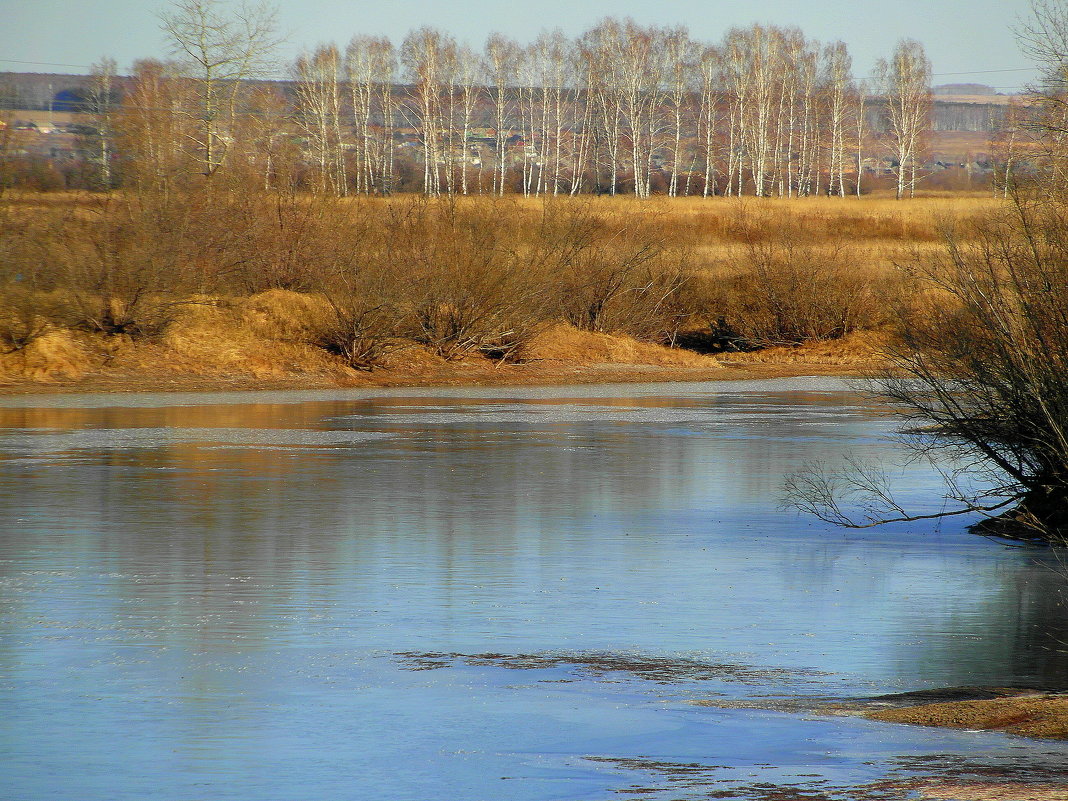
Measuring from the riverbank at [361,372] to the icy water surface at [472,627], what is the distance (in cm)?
1233

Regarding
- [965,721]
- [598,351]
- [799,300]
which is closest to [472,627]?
[965,721]

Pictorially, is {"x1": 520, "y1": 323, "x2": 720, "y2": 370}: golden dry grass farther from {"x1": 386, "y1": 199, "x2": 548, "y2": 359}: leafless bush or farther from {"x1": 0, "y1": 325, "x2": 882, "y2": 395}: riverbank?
{"x1": 386, "y1": 199, "x2": 548, "y2": 359}: leafless bush

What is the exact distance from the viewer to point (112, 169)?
38094 mm

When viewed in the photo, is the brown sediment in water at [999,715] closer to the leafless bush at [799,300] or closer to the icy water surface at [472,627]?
the icy water surface at [472,627]

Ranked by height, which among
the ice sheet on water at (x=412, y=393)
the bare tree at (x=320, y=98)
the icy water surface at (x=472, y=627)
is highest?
the bare tree at (x=320, y=98)

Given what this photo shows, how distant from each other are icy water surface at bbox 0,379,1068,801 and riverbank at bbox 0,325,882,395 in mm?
12329

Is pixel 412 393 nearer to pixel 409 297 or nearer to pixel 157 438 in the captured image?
pixel 409 297

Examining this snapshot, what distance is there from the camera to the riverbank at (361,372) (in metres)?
31.2

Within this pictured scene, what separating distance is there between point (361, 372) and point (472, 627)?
85.4 feet

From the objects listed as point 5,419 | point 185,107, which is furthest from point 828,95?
point 5,419

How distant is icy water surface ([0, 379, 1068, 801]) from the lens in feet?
21.6

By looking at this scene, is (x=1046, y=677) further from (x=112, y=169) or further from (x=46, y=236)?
(x=112, y=169)

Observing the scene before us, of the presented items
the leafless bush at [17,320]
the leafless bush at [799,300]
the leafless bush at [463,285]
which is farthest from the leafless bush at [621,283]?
the leafless bush at [17,320]

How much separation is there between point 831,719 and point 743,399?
934 inches
